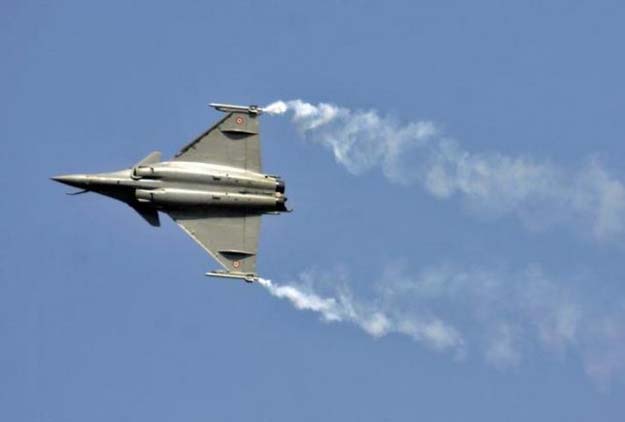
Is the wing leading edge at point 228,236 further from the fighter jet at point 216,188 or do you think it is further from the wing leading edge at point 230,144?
the wing leading edge at point 230,144

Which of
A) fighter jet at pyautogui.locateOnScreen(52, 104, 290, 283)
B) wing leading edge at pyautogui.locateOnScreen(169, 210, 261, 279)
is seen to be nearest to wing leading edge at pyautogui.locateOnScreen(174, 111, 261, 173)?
fighter jet at pyautogui.locateOnScreen(52, 104, 290, 283)

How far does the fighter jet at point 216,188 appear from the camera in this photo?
265ft

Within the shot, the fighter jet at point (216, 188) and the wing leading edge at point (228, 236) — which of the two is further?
the wing leading edge at point (228, 236)

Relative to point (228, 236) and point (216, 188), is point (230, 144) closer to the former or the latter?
point (216, 188)

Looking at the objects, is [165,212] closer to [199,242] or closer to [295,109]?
[199,242]

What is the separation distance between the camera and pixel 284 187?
81.7 meters

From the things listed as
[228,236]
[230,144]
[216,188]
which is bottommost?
[228,236]

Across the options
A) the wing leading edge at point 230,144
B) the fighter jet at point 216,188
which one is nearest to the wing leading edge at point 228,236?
the fighter jet at point 216,188

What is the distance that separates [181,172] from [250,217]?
4790mm

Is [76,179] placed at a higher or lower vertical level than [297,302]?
higher

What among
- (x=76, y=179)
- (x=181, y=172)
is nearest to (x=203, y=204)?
(x=181, y=172)

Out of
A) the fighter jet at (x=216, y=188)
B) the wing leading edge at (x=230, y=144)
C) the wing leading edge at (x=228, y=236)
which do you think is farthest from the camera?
the wing leading edge at (x=230, y=144)

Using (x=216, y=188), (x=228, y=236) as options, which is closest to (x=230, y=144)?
(x=216, y=188)

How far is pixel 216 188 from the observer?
81.1 meters
